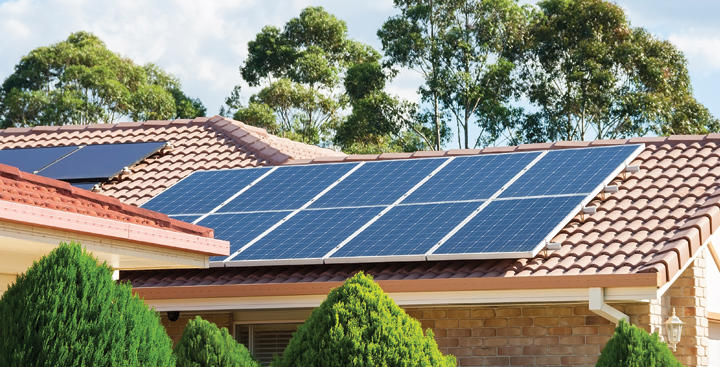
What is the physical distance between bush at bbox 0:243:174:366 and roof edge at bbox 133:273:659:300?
4.89 meters

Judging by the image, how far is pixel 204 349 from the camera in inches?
426

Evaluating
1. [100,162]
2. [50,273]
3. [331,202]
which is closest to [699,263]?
[331,202]

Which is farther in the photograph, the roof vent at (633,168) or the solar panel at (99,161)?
the solar panel at (99,161)

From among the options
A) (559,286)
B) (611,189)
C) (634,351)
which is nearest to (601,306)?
(559,286)

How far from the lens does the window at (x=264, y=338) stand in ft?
50.0

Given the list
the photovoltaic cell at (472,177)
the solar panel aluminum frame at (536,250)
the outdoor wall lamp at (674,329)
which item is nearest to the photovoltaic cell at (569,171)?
the solar panel aluminum frame at (536,250)

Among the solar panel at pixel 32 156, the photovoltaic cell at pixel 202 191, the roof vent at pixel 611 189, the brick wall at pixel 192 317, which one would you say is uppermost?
the solar panel at pixel 32 156

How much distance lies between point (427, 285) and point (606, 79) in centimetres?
2768

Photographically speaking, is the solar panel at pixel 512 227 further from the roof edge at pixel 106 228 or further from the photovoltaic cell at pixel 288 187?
the roof edge at pixel 106 228

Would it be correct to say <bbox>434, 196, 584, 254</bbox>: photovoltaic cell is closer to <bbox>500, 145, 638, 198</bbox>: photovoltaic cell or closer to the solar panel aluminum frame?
the solar panel aluminum frame

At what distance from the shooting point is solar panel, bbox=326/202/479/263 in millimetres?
13930

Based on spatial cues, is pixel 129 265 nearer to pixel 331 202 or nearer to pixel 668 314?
pixel 331 202

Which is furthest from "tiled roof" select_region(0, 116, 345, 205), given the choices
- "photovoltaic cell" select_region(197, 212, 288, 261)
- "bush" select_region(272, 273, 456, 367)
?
"bush" select_region(272, 273, 456, 367)

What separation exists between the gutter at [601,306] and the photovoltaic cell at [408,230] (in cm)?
221
